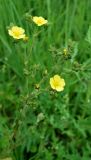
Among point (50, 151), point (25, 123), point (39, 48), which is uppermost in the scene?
point (39, 48)

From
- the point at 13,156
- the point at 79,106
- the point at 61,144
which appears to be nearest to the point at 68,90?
the point at 79,106

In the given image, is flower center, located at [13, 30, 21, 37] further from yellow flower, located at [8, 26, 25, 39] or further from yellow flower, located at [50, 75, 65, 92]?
yellow flower, located at [50, 75, 65, 92]

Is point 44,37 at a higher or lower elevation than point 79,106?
higher

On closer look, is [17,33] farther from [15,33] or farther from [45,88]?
[45,88]

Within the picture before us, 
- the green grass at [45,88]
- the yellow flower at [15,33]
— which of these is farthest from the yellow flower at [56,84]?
the yellow flower at [15,33]

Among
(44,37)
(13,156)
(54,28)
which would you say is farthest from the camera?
(54,28)

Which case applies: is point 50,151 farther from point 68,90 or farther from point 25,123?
point 68,90

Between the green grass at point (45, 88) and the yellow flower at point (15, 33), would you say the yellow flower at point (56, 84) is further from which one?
the yellow flower at point (15, 33)

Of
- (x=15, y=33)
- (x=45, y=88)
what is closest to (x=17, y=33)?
(x=15, y=33)
